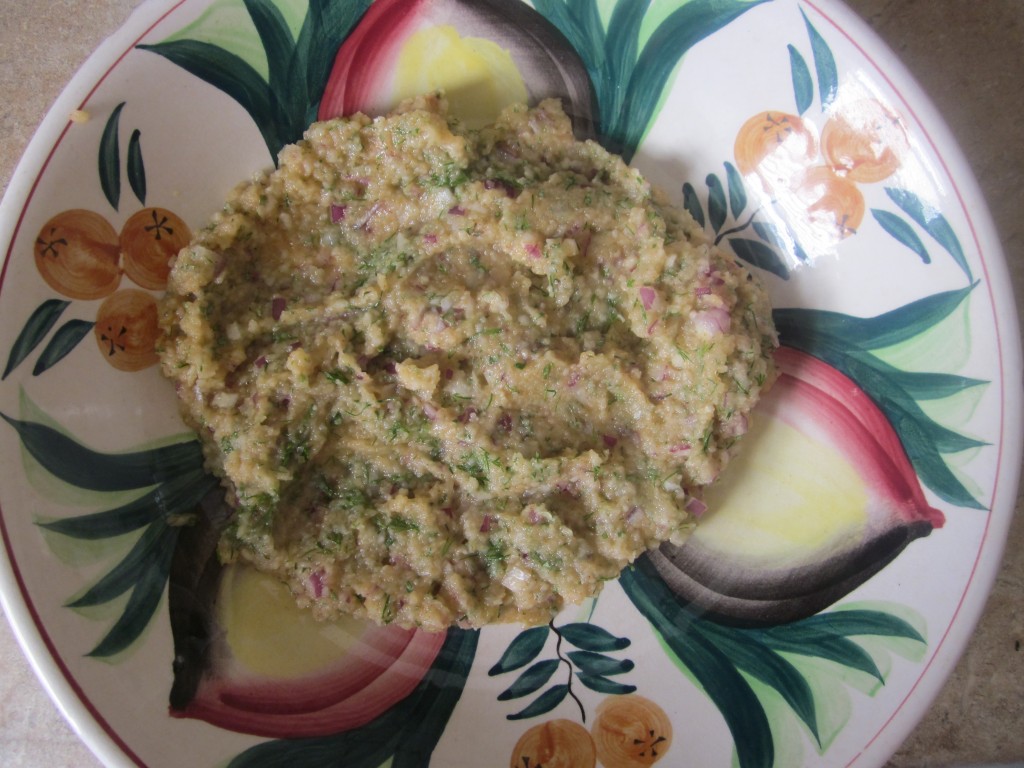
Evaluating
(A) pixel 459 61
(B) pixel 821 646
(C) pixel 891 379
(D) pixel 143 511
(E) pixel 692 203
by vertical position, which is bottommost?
(B) pixel 821 646

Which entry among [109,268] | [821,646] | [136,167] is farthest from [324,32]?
[821,646]

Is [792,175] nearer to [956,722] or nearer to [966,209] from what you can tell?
[966,209]

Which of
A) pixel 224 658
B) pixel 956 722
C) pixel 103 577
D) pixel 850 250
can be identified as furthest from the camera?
pixel 956 722

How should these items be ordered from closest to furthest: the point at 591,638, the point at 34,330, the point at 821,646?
the point at 34,330
the point at 821,646
the point at 591,638

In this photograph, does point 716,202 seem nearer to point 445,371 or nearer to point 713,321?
point 713,321

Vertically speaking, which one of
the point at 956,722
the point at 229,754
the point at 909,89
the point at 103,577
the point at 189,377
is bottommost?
the point at 956,722

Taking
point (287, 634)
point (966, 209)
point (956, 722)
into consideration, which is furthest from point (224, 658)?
point (956, 722)

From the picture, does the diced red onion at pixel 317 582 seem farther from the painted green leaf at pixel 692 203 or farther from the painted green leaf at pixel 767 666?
the painted green leaf at pixel 692 203

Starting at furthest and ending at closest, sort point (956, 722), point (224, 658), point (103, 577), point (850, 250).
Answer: point (956, 722) → point (850, 250) → point (224, 658) → point (103, 577)
